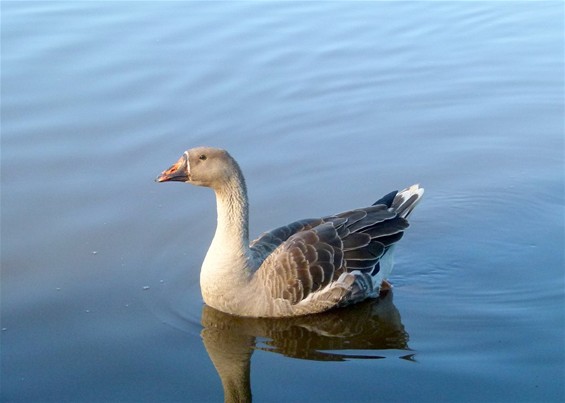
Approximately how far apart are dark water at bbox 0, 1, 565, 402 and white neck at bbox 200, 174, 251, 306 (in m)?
0.30

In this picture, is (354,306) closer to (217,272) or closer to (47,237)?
(217,272)

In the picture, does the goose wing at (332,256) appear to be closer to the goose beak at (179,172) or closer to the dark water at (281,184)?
the dark water at (281,184)

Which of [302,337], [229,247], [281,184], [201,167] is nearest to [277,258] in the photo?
[229,247]

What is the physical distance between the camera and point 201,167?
7547 millimetres

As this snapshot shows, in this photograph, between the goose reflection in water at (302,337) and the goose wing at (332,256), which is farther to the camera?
the goose wing at (332,256)

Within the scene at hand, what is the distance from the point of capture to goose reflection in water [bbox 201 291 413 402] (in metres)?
6.92

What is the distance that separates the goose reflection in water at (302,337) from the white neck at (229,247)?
296 mm

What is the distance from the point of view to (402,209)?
336 inches

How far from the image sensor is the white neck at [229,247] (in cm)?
762

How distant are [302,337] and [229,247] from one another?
99cm

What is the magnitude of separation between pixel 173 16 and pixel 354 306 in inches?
307

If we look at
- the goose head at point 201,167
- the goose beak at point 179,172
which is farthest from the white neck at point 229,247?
the goose beak at point 179,172

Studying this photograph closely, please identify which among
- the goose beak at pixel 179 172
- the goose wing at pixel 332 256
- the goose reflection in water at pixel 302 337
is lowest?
the goose reflection in water at pixel 302 337

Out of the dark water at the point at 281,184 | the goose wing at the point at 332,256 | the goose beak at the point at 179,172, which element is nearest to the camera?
the dark water at the point at 281,184
